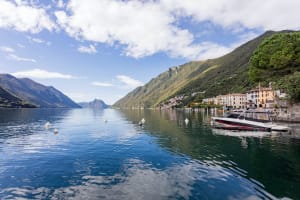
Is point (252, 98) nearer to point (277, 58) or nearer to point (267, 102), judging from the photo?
point (267, 102)

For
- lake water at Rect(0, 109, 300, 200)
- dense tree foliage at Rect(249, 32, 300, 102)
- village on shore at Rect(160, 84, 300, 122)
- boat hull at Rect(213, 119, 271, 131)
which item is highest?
dense tree foliage at Rect(249, 32, 300, 102)

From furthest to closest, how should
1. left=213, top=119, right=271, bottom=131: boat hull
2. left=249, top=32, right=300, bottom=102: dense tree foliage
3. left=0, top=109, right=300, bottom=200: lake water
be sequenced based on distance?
left=249, top=32, right=300, bottom=102: dense tree foliage, left=213, top=119, right=271, bottom=131: boat hull, left=0, top=109, right=300, bottom=200: lake water

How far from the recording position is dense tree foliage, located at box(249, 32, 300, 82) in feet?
213

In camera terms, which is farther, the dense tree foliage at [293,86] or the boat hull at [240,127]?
the dense tree foliage at [293,86]

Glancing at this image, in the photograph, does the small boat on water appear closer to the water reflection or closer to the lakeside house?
the water reflection

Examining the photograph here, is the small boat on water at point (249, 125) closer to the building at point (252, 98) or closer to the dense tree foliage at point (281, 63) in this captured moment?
the dense tree foliage at point (281, 63)

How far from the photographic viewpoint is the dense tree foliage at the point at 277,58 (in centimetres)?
6494

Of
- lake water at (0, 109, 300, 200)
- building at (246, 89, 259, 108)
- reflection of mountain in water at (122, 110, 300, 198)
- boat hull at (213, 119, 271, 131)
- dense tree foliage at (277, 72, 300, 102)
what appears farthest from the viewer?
building at (246, 89, 259, 108)

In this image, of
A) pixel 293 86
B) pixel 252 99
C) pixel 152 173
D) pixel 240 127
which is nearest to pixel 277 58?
pixel 293 86

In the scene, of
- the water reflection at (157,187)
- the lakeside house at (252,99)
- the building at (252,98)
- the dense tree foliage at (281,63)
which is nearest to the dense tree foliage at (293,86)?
the dense tree foliage at (281,63)

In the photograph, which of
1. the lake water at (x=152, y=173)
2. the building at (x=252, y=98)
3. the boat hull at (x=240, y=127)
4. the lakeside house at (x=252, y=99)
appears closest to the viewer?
the lake water at (x=152, y=173)

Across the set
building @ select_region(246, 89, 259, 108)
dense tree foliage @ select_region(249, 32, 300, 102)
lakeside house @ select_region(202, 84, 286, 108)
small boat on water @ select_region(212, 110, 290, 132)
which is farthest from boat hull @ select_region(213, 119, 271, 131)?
building @ select_region(246, 89, 259, 108)

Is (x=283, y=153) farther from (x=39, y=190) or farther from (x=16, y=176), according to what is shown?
(x=16, y=176)

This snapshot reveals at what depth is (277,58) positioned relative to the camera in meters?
66.2
